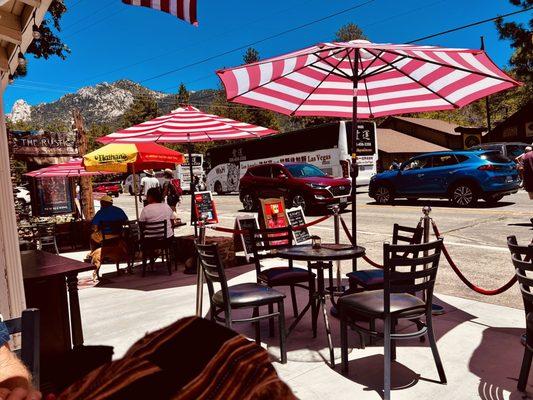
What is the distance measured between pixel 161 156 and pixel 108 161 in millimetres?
1117

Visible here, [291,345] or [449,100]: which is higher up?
[449,100]

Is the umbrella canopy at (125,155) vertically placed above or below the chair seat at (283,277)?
above

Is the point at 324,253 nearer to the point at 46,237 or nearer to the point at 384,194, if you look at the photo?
the point at 46,237

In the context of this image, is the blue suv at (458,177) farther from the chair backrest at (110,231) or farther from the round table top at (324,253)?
the chair backrest at (110,231)

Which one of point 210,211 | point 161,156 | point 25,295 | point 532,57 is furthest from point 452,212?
point 532,57

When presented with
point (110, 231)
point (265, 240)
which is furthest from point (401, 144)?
point (265, 240)

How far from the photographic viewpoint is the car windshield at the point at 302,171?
15117 mm

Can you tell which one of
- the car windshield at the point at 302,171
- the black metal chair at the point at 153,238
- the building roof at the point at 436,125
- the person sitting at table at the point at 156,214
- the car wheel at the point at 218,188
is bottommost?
the black metal chair at the point at 153,238

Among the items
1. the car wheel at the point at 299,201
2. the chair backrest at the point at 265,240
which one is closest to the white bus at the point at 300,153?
the car wheel at the point at 299,201

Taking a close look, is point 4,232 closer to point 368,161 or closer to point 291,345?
point 291,345

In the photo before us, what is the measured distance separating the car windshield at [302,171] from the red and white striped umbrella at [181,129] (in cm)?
745

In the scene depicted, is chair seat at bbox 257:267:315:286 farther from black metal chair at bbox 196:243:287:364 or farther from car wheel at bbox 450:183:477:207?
car wheel at bbox 450:183:477:207

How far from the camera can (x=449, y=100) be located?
19.1ft

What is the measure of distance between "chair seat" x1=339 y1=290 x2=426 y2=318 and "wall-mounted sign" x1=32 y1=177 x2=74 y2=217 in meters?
14.9
